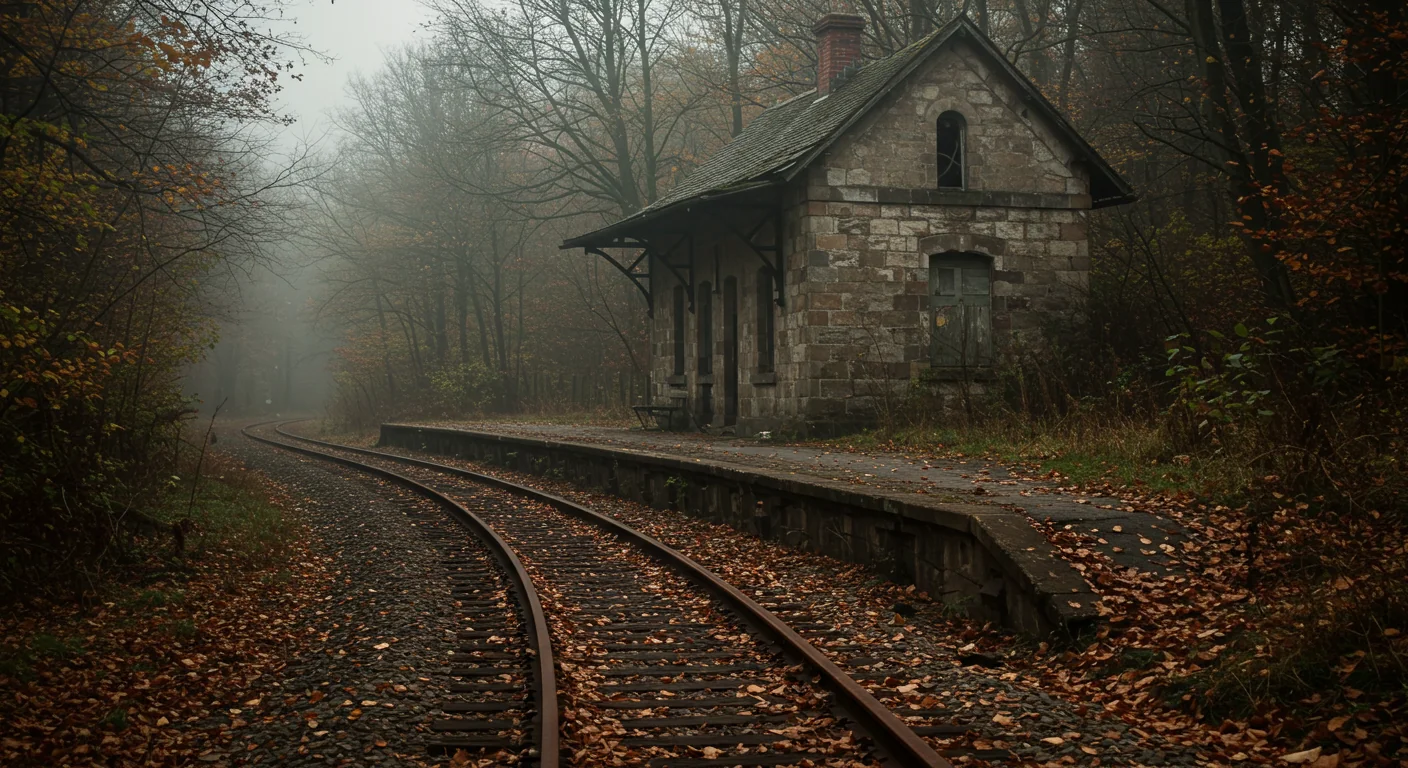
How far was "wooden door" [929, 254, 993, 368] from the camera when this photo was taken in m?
17.6

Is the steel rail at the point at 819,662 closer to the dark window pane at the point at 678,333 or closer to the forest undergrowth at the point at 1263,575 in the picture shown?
the forest undergrowth at the point at 1263,575

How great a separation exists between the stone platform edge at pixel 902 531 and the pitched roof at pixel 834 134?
5.09 metres

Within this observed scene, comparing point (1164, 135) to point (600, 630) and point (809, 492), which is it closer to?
point (809, 492)

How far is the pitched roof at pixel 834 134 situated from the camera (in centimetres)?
1673

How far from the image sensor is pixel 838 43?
70.1ft

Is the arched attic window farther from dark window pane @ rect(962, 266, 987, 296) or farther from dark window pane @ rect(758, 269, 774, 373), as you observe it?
dark window pane @ rect(758, 269, 774, 373)

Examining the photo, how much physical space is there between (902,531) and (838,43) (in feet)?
49.7

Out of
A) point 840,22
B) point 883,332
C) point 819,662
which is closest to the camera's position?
point 819,662

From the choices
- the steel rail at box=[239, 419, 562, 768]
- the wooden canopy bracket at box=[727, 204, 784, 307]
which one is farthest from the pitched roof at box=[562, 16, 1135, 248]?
the steel rail at box=[239, 419, 562, 768]

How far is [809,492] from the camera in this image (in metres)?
9.66

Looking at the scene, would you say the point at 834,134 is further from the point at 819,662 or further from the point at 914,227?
the point at 819,662

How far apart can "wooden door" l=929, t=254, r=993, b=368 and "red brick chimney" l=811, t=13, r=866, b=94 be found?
17.2 feet

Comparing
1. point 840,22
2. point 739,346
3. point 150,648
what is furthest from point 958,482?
point 840,22

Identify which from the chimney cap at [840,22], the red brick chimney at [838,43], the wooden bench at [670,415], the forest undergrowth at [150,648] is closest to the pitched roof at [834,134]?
the red brick chimney at [838,43]
